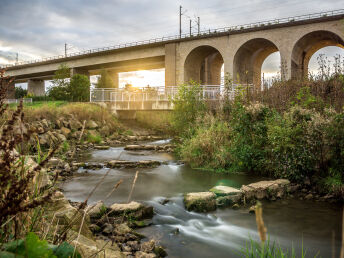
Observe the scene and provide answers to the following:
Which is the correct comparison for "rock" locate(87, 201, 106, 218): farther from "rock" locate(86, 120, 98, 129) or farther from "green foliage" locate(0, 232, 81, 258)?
"rock" locate(86, 120, 98, 129)

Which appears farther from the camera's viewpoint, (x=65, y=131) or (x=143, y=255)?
(x=65, y=131)

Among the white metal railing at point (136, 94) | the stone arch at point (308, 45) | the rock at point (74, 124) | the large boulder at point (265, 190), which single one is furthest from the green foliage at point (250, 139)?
the stone arch at point (308, 45)

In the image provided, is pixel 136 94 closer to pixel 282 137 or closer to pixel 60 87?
pixel 60 87

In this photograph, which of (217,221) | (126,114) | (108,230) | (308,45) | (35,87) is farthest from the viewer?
(35,87)

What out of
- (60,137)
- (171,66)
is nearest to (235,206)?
(60,137)

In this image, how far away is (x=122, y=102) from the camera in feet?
77.3

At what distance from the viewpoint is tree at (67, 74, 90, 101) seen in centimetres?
2455

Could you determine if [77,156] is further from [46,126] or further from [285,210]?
[285,210]

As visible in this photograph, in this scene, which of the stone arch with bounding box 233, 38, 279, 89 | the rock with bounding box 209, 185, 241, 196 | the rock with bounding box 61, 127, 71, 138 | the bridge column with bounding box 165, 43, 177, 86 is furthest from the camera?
the bridge column with bounding box 165, 43, 177, 86

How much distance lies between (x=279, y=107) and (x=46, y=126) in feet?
34.7

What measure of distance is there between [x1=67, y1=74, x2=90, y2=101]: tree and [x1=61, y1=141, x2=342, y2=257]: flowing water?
18366 millimetres

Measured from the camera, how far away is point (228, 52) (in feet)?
85.6

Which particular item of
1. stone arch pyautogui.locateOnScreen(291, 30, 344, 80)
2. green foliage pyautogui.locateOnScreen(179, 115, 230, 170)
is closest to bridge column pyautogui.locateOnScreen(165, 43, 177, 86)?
stone arch pyautogui.locateOnScreen(291, 30, 344, 80)

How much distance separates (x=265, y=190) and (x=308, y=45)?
2449 centimetres
